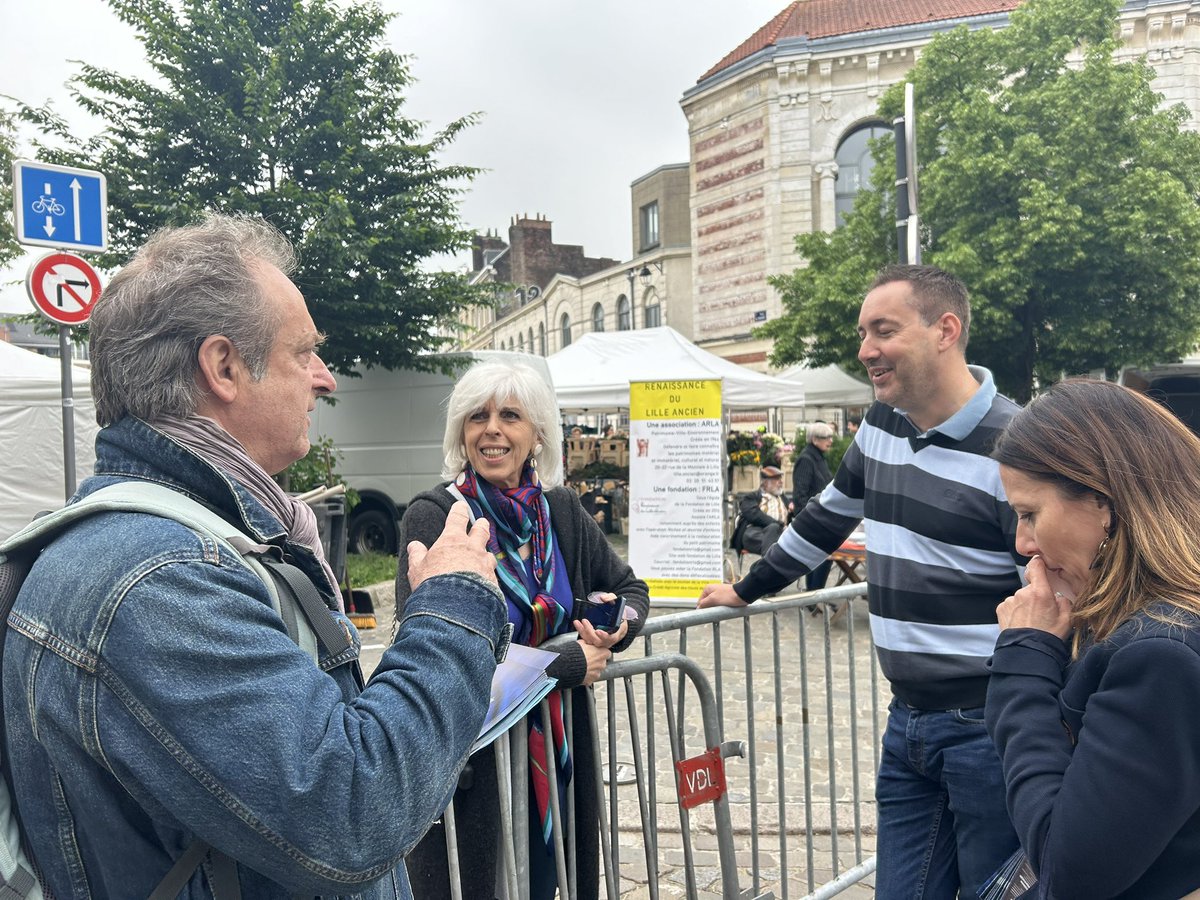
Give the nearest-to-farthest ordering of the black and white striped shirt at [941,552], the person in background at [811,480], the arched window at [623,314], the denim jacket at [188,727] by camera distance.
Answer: the denim jacket at [188,727] < the black and white striped shirt at [941,552] < the person in background at [811,480] < the arched window at [623,314]

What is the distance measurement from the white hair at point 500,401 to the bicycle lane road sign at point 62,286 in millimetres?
4801

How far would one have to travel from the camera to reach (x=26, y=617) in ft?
3.70

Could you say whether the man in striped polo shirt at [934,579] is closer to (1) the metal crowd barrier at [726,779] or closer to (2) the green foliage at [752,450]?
(1) the metal crowd barrier at [726,779]

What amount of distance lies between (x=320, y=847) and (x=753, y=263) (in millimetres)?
29200

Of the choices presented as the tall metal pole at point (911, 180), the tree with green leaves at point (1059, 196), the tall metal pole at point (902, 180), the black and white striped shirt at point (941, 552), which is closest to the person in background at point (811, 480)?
the tall metal pole at point (902, 180)

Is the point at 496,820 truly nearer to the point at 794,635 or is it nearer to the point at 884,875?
the point at 884,875

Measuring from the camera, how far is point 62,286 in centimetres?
654

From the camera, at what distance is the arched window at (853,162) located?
2762 cm

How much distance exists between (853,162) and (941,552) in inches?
1098

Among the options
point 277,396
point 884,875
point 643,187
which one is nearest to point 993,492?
point 884,875

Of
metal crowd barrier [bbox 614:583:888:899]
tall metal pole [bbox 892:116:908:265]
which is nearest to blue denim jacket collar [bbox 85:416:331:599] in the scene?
metal crowd barrier [bbox 614:583:888:899]

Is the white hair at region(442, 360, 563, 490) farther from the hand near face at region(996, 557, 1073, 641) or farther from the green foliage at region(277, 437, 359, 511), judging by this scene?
the green foliage at region(277, 437, 359, 511)

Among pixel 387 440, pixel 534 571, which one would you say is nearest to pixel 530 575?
pixel 534 571

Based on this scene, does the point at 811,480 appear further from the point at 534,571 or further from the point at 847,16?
the point at 847,16
